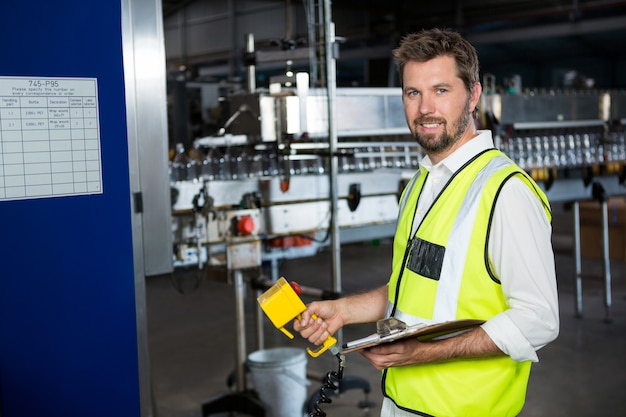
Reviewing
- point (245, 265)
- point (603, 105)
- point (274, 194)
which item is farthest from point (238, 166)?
point (603, 105)

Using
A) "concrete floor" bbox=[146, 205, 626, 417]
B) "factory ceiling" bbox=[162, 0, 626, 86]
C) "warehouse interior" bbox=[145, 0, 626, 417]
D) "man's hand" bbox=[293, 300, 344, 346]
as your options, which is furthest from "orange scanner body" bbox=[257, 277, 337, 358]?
"factory ceiling" bbox=[162, 0, 626, 86]

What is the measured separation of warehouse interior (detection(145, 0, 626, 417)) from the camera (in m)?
3.17

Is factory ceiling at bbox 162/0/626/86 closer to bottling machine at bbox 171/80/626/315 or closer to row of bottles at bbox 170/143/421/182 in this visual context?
bottling machine at bbox 171/80/626/315

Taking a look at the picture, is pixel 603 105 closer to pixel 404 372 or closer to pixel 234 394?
pixel 234 394

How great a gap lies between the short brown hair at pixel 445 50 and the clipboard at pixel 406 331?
44 centimetres

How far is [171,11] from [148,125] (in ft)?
39.8

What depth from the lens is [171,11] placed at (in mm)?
13344

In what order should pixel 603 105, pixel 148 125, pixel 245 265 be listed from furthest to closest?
pixel 603 105 → pixel 245 265 → pixel 148 125

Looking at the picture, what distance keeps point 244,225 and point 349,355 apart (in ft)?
4.84

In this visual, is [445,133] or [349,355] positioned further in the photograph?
[349,355]

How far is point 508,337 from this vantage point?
1228 mm

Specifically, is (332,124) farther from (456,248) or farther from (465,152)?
(456,248)

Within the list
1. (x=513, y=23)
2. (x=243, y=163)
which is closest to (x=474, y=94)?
(x=243, y=163)

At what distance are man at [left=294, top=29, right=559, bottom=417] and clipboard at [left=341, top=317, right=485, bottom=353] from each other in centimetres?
2
